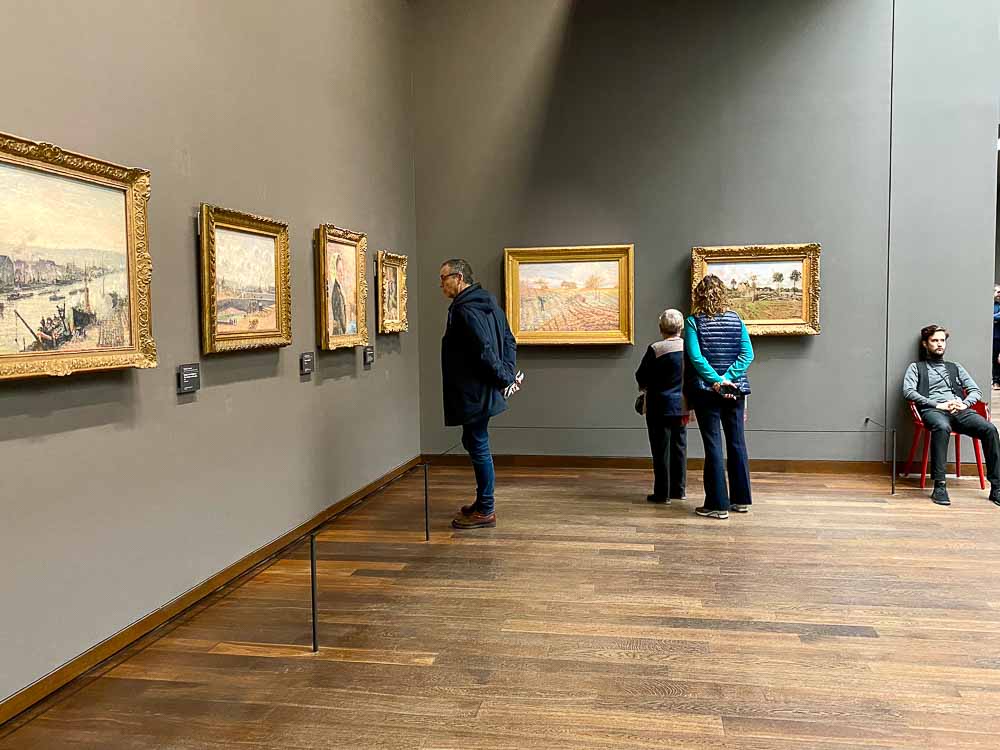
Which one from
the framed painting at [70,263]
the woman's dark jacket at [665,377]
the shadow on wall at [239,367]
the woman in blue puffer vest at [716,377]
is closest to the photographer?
the framed painting at [70,263]

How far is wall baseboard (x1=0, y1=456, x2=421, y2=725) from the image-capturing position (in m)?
4.16

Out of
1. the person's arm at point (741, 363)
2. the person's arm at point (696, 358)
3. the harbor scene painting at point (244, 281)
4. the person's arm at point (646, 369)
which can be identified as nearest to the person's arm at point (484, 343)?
the harbor scene painting at point (244, 281)

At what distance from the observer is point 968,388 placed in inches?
371

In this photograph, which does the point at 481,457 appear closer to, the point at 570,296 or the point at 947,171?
the point at 570,296

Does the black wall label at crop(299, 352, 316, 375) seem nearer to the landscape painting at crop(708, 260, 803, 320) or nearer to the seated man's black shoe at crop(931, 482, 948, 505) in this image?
the landscape painting at crop(708, 260, 803, 320)

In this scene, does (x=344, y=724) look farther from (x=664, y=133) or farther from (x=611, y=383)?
(x=664, y=133)

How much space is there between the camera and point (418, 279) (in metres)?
11.1

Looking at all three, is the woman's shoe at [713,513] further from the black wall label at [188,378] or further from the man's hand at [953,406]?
the black wall label at [188,378]

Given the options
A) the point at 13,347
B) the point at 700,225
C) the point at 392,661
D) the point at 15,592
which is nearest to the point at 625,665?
the point at 392,661

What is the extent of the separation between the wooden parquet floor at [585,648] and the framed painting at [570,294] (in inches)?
131

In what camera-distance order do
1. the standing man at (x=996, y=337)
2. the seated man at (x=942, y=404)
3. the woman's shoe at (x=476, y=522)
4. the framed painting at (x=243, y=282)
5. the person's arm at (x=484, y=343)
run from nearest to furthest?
the framed painting at (x=243, y=282), the person's arm at (x=484, y=343), the woman's shoe at (x=476, y=522), the seated man at (x=942, y=404), the standing man at (x=996, y=337)

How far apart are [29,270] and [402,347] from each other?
6.37 m

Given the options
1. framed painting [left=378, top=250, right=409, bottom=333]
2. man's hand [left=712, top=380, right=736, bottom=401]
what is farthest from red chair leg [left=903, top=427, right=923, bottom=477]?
framed painting [left=378, top=250, right=409, bottom=333]

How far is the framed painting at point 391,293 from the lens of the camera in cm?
940
